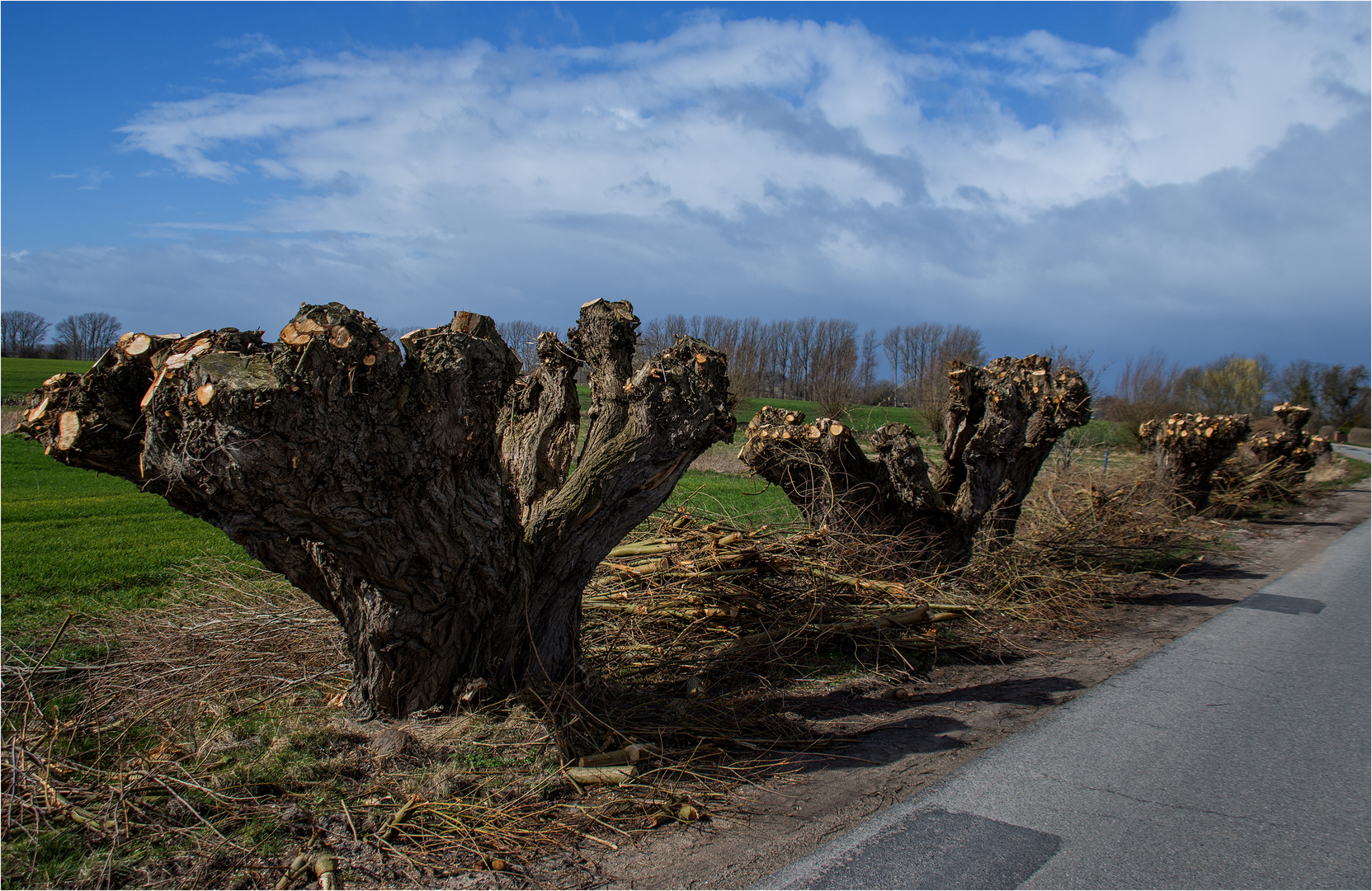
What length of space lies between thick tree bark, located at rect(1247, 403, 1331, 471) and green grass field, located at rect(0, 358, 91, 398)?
44.9m

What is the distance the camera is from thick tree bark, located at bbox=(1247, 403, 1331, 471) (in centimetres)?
2098

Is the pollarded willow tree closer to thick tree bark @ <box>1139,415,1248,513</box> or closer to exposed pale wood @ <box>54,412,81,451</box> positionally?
exposed pale wood @ <box>54,412,81,451</box>

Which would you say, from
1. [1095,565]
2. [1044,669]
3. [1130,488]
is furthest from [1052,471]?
[1044,669]

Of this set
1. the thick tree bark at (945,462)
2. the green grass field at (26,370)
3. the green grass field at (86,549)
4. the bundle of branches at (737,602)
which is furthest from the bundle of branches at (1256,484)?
the green grass field at (26,370)

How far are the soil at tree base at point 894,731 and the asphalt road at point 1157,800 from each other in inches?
6.8

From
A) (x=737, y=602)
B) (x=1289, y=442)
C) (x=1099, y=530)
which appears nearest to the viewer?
(x=737, y=602)

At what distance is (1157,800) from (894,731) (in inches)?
63.0

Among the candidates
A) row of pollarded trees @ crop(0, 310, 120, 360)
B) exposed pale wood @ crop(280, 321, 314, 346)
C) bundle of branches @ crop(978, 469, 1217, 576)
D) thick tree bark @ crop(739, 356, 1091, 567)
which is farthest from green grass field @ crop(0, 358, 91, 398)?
bundle of branches @ crop(978, 469, 1217, 576)

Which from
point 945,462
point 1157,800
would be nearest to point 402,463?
point 1157,800

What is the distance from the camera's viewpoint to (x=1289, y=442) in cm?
2109

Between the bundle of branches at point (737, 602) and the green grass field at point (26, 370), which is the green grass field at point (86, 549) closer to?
the bundle of branches at point (737, 602)

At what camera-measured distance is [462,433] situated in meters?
4.01

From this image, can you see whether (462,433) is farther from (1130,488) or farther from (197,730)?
(1130,488)

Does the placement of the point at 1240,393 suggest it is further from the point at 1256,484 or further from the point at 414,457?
the point at 414,457
